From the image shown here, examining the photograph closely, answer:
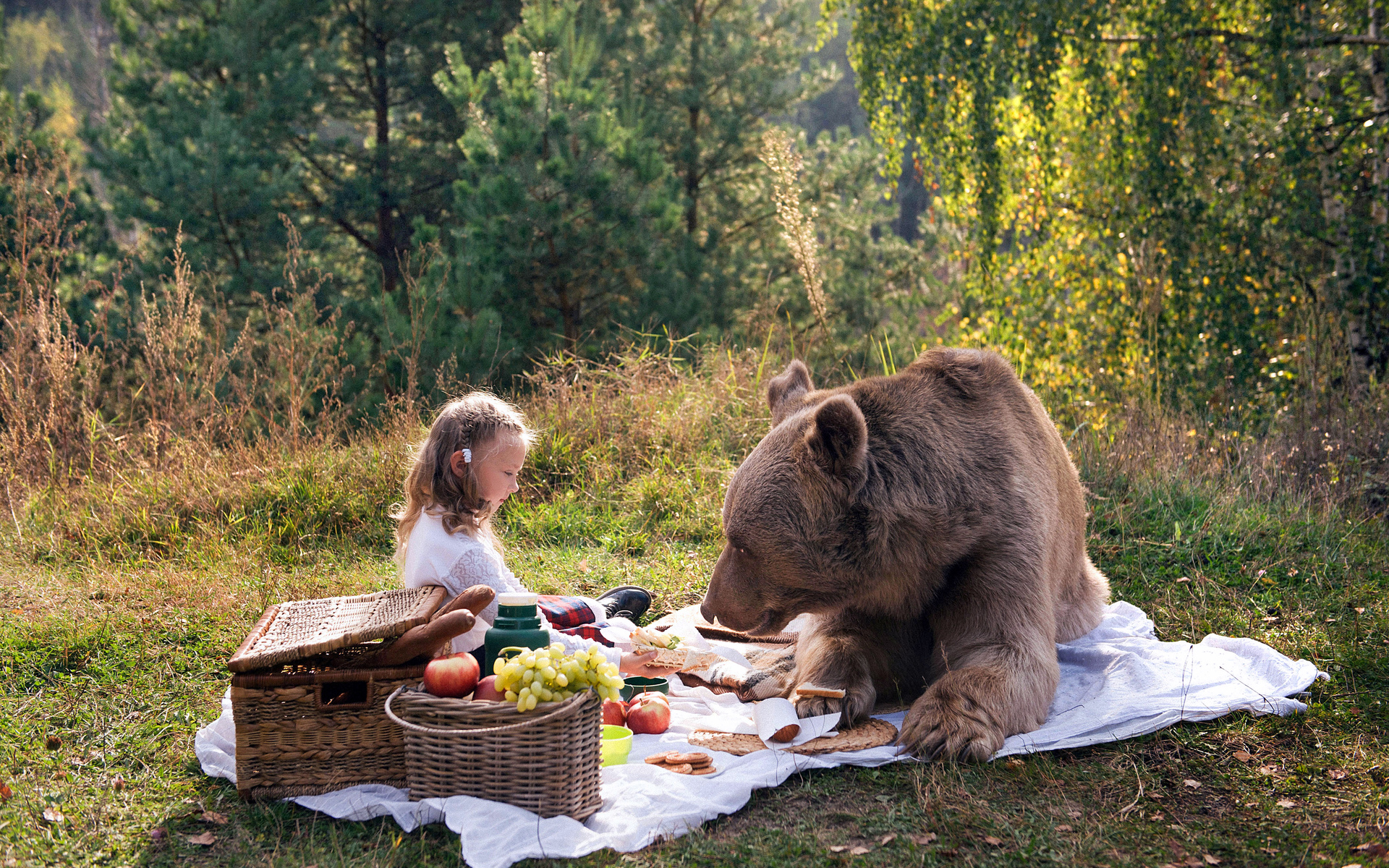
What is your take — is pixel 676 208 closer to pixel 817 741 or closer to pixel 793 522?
pixel 793 522

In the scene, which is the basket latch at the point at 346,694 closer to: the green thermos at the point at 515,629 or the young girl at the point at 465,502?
the green thermos at the point at 515,629

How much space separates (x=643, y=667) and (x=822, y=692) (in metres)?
0.91

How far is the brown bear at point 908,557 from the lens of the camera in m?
2.91

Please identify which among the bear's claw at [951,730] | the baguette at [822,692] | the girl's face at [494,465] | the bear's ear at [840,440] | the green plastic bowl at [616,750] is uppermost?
the bear's ear at [840,440]

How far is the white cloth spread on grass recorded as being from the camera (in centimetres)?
233

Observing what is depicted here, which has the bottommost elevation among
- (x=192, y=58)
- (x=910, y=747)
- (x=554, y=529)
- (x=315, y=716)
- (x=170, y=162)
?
(x=554, y=529)

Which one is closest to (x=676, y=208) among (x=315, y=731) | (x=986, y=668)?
(x=986, y=668)

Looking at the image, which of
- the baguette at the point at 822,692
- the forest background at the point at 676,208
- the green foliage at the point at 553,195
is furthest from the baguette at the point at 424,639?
the green foliage at the point at 553,195

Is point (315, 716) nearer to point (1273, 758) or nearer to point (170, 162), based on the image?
point (1273, 758)

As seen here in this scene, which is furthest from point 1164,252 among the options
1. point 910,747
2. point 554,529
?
point 910,747

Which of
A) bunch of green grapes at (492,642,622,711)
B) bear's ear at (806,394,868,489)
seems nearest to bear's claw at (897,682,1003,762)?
bear's ear at (806,394,868,489)

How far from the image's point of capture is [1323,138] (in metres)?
6.20

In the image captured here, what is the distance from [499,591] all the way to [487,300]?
594 cm

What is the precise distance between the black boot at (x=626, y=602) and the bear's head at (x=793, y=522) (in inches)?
46.2
